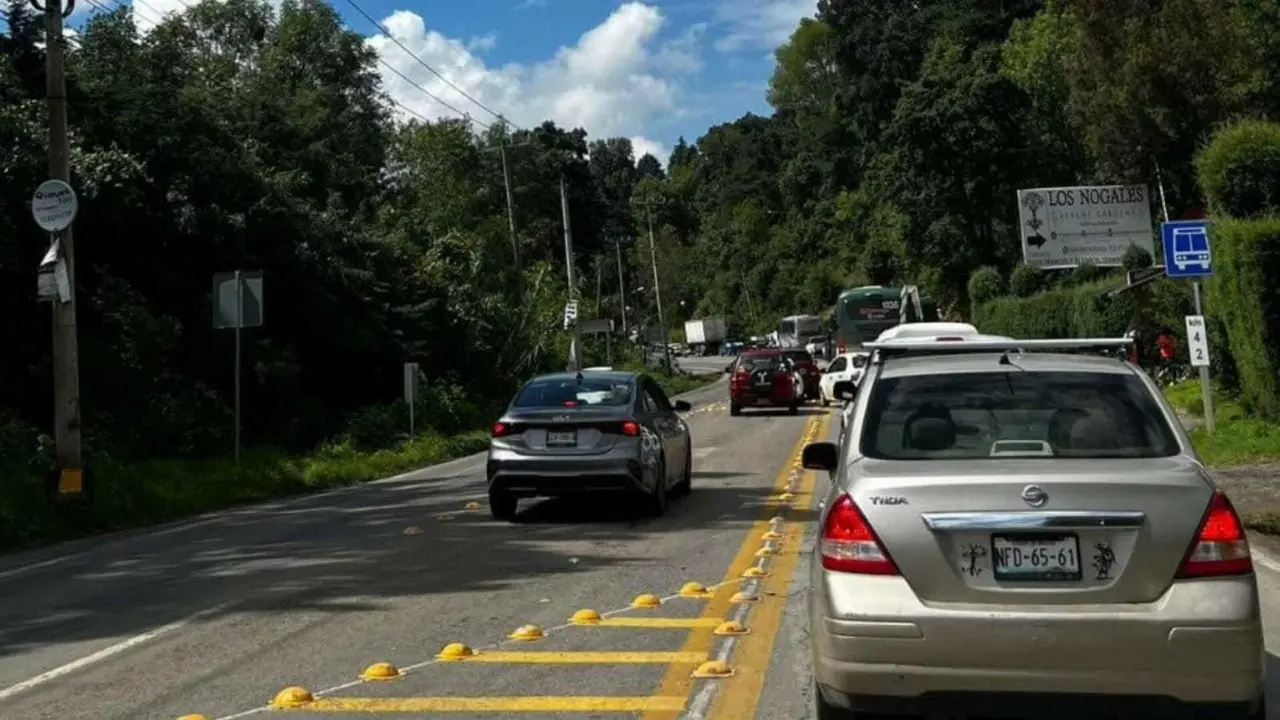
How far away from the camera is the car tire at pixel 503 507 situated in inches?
536

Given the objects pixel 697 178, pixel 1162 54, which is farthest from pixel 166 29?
pixel 697 178

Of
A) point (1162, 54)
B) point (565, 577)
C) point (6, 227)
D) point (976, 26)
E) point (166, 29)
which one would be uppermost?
point (976, 26)

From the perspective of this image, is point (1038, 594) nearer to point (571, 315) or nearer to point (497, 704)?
point (497, 704)

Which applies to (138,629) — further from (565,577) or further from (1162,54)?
(1162,54)

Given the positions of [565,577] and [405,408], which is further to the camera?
[405,408]

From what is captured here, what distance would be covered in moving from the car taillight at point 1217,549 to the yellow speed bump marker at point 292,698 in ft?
13.3

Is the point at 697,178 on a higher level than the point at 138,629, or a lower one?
higher

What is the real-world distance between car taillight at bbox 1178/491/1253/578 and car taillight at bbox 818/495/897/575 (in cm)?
109

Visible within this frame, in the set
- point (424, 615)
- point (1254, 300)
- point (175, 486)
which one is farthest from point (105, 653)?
point (1254, 300)

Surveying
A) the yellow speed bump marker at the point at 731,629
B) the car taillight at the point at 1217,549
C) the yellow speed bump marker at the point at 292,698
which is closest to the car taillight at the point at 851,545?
the car taillight at the point at 1217,549

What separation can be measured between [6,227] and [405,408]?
10.5m

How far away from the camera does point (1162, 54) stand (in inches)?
1345

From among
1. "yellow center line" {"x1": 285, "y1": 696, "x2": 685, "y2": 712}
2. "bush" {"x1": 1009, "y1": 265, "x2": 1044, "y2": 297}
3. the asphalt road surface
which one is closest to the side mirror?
the asphalt road surface

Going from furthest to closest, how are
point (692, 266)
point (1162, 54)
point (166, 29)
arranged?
point (692, 266) → point (166, 29) → point (1162, 54)
